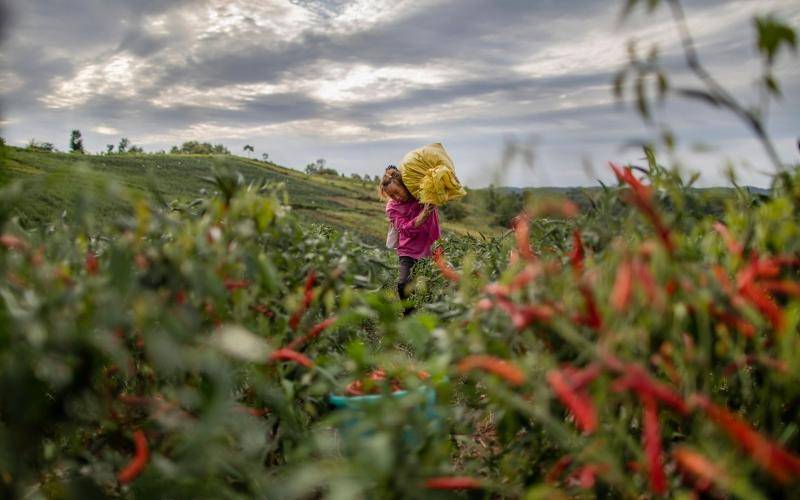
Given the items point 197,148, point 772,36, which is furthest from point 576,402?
point 197,148

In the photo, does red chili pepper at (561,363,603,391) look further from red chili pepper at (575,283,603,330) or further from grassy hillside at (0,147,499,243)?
grassy hillside at (0,147,499,243)

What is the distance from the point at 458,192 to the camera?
233 inches

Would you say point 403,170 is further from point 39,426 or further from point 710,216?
point 39,426

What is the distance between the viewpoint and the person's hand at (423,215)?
5824 millimetres

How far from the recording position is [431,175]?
228 inches

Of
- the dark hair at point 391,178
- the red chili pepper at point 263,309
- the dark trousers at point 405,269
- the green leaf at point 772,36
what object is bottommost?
the dark trousers at point 405,269

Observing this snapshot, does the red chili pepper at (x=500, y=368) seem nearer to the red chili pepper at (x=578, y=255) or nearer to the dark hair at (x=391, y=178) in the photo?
the red chili pepper at (x=578, y=255)

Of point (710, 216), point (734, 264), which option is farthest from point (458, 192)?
point (734, 264)

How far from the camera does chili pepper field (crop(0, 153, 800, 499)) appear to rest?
1.15m

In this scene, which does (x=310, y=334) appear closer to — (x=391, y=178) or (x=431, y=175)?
(x=431, y=175)

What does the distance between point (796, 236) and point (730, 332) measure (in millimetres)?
310

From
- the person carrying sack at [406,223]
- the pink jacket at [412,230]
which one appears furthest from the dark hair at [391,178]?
the pink jacket at [412,230]

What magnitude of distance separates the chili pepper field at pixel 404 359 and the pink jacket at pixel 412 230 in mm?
4081

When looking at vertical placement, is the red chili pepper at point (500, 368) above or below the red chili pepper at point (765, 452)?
above
